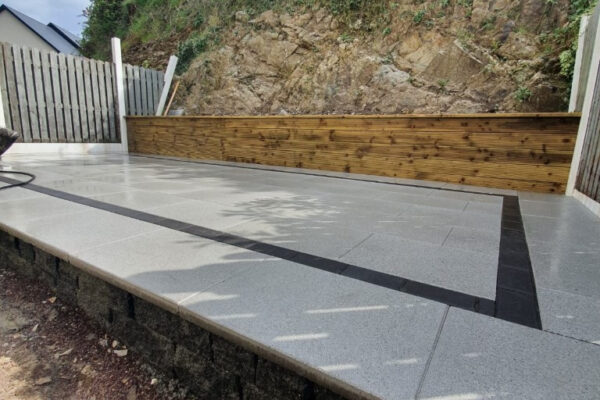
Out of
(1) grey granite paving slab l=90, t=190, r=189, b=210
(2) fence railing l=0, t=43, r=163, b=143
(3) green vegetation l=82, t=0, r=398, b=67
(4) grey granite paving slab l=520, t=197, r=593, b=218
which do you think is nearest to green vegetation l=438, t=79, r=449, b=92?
(3) green vegetation l=82, t=0, r=398, b=67

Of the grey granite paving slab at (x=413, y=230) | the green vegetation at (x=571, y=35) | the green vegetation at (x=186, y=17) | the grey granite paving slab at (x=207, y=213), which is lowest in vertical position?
the grey granite paving slab at (x=413, y=230)

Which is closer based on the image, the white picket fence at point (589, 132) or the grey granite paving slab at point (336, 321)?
the grey granite paving slab at point (336, 321)

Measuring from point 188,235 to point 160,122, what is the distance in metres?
5.81

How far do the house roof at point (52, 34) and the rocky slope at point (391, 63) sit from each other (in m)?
9.10

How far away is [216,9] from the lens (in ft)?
31.2

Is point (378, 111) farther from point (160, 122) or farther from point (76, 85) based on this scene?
point (76, 85)

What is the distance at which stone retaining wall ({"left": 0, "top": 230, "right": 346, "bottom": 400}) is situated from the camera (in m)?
1.00

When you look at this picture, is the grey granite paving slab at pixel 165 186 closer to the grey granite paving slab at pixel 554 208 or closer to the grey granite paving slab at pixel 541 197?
the grey granite paving slab at pixel 554 208

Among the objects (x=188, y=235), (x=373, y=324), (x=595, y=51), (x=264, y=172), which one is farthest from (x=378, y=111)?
(x=373, y=324)

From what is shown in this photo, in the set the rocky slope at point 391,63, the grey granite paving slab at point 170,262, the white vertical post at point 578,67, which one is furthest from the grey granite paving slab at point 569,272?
the rocky slope at point 391,63

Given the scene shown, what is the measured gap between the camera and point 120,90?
7.48 m

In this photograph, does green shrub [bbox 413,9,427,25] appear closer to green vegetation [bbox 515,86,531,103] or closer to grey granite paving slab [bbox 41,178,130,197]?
green vegetation [bbox 515,86,531,103]

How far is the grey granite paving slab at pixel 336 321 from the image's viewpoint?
0.86 meters

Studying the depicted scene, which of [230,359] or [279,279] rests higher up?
[279,279]
